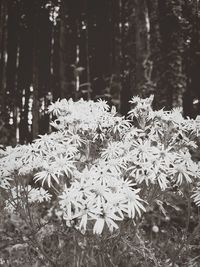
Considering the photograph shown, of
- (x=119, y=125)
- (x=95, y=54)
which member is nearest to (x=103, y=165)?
(x=119, y=125)

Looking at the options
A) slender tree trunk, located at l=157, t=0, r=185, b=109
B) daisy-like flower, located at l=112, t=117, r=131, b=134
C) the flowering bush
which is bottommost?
the flowering bush

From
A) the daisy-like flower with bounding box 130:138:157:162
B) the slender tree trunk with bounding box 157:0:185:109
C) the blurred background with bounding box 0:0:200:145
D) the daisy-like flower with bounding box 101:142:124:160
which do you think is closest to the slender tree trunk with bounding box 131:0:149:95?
the blurred background with bounding box 0:0:200:145

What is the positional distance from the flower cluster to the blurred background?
3.87m

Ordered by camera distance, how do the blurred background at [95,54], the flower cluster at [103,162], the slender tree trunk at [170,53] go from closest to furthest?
the flower cluster at [103,162] < the slender tree trunk at [170,53] < the blurred background at [95,54]

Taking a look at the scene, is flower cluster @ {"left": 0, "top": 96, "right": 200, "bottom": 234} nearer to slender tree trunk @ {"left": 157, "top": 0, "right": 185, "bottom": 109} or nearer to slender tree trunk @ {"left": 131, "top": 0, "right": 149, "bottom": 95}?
slender tree trunk @ {"left": 157, "top": 0, "right": 185, "bottom": 109}

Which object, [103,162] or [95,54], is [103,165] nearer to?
[103,162]

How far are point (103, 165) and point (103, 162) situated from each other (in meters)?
0.03

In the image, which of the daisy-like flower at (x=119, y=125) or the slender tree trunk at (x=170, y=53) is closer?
the daisy-like flower at (x=119, y=125)

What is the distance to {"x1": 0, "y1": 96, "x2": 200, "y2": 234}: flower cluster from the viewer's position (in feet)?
6.33

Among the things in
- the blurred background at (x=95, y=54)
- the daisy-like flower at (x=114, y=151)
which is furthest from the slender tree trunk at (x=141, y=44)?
the daisy-like flower at (x=114, y=151)

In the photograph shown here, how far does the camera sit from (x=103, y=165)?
2.27 m

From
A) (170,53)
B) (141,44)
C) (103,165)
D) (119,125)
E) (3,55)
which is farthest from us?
(3,55)

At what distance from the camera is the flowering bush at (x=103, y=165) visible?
6.36 ft

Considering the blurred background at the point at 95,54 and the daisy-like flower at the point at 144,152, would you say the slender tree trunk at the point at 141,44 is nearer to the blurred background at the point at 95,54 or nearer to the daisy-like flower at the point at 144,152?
the blurred background at the point at 95,54
